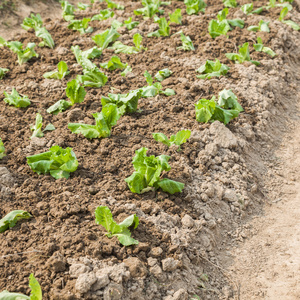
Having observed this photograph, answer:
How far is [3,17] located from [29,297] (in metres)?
6.84

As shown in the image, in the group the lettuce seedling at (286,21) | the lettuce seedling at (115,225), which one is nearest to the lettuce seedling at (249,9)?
the lettuce seedling at (286,21)

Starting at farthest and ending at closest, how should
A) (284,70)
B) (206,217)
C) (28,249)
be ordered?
(284,70) → (206,217) → (28,249)

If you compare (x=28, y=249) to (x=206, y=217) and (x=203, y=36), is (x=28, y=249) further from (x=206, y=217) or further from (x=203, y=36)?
(x=203, y=36)

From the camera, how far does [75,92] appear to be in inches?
175

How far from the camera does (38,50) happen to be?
5957 mm

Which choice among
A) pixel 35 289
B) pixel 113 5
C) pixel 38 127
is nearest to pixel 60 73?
pixel 38 127

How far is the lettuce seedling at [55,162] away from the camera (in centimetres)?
350

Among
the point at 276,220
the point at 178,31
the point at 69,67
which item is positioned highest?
the point at 178,31

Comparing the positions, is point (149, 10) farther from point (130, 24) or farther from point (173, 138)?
point (173, 138)

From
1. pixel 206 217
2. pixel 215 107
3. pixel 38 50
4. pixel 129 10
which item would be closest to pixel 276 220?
pixel 206 217

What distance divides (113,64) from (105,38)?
0.84 metres

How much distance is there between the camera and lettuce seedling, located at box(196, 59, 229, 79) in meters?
5.11

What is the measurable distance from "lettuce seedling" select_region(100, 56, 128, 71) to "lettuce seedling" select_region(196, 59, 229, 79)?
1059 mm

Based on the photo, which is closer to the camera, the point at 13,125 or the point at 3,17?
the point at 13,125
